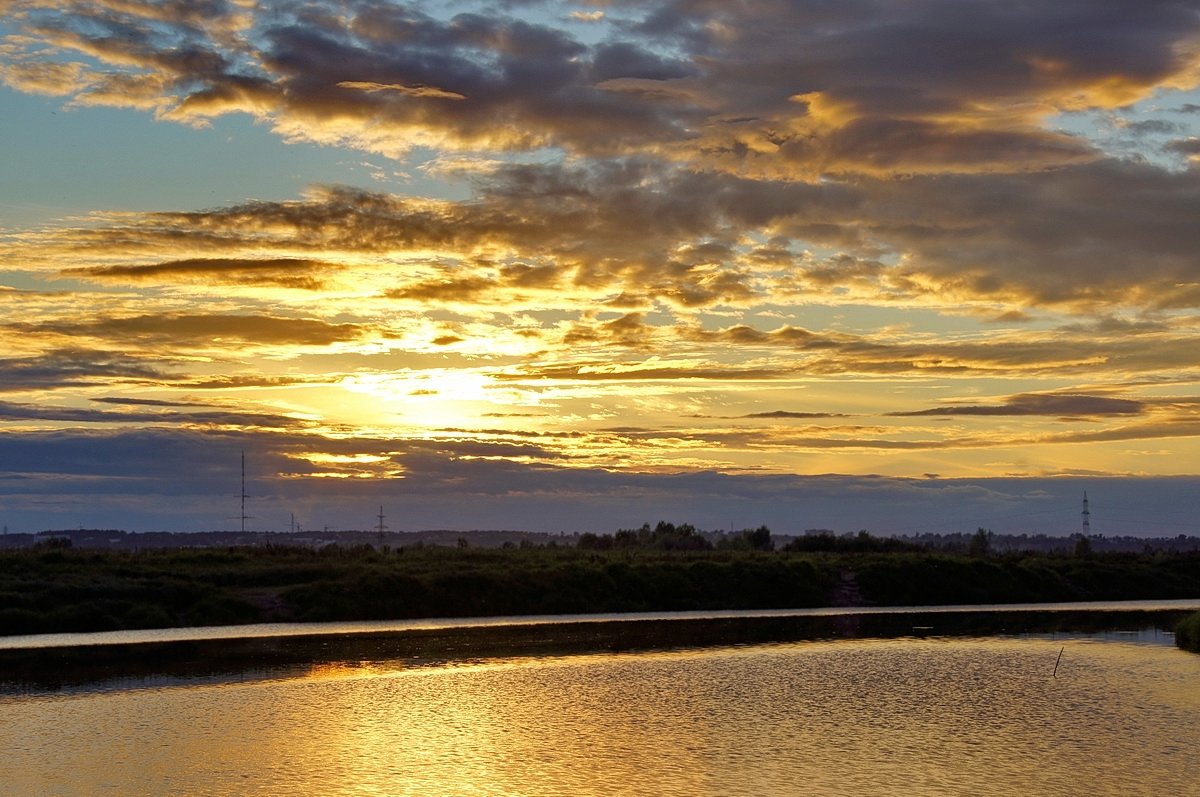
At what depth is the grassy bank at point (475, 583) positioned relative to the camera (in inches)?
1933

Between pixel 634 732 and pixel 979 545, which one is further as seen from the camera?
pixel 979 545

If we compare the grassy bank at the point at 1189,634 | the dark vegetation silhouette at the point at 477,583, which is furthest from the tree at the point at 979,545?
the grassy bank at the point at 1189,634

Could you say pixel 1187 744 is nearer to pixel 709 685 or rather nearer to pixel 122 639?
pixel 709 685

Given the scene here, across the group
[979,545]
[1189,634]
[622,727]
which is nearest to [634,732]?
[622,727]

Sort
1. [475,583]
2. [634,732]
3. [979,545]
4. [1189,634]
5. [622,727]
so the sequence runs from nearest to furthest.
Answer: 1. [634,732]
2. [622,727]
3. [1189,634]
4. [475,583]
5. [979,545]

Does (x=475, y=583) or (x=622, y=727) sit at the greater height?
(x=475, y=583)

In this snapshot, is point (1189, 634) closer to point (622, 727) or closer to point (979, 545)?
point (622, 727)

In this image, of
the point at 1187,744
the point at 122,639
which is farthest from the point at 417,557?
the point at 1187,744

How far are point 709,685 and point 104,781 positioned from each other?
52.0 ft

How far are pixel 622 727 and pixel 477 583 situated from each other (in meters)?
31.1

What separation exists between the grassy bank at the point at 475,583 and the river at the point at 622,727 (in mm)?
14473

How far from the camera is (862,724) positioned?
2623cm

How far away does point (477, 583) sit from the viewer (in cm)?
5644

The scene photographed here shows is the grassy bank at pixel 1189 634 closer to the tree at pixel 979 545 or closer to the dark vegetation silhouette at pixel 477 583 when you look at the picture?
the dark vegetation silhouette at pixel 477 583
